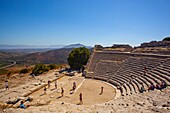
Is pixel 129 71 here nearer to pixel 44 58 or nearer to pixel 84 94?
pixel 84 94

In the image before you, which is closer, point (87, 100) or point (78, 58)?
point (87, 100)

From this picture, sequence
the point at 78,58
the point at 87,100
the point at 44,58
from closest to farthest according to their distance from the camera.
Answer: the point at 87,100 < the point at 78,58 < the point at 44,58

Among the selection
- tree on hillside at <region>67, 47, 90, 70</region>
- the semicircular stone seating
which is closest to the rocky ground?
the semicircular stone seating

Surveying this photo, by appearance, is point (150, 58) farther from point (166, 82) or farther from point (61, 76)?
point (61, 76)

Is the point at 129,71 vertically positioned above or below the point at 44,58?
above

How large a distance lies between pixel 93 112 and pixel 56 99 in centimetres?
749

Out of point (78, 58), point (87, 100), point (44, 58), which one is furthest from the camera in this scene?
point (44, 58)

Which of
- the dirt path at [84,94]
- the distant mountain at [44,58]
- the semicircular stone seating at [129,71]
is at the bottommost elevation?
the distant mountain at [44,58]

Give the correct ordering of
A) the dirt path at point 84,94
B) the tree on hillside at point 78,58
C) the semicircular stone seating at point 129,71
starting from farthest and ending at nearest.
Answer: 1. the tree on hillside at point 78,58
2. the semicircular stone seating at point 129,71
3. the dirt path at point 84,94

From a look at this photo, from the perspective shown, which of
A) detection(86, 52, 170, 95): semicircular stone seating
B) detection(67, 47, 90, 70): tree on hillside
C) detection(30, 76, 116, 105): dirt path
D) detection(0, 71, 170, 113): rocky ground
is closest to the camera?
detection(0, 71, 170, 113): rocky ground

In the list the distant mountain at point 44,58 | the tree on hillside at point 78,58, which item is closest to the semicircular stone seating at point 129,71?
the tree on hillside at point 78,58

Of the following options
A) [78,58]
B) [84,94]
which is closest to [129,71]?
[84,94]

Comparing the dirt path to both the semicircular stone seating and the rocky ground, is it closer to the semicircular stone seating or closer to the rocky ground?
the rocky ground

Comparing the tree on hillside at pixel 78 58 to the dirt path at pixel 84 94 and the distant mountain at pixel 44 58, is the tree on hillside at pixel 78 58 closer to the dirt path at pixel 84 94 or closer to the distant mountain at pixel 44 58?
the dirt path at pixel 84 94
